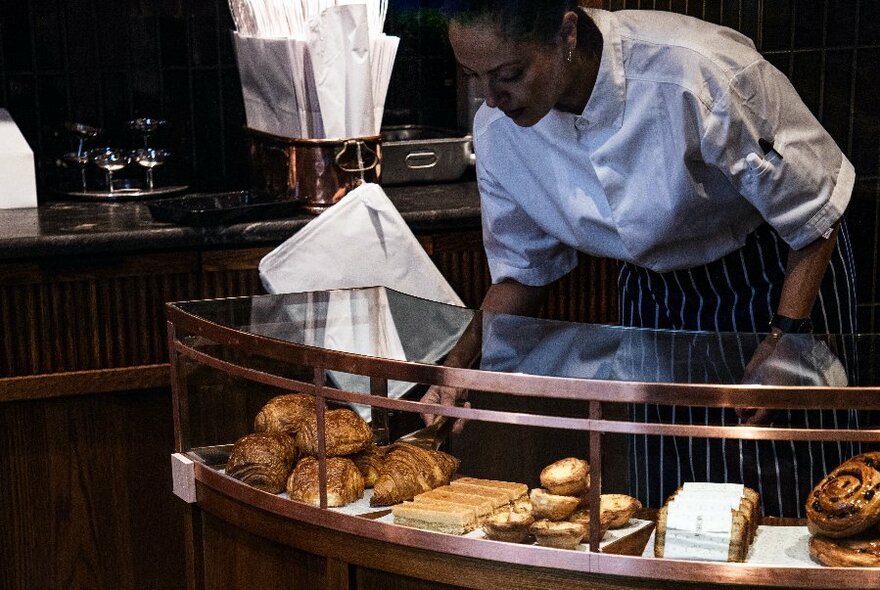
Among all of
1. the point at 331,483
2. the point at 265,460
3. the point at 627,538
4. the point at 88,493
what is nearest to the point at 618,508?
the point at 627,538

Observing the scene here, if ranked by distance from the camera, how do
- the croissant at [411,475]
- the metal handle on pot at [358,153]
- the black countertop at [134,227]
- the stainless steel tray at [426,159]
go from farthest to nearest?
the stainless steel tray at [426,159], the metal handle on pot at [358,153], the black countertop at [134,227], the croissant at [411,475]

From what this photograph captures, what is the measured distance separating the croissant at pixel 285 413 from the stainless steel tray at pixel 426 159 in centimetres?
164

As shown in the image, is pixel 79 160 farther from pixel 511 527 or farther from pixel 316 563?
pixel 511 527

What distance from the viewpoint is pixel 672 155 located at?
2.06 m

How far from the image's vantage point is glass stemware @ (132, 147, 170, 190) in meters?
3.59

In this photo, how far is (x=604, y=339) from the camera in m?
1.70

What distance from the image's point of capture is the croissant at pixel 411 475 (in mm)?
1791

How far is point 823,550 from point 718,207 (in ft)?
2.45

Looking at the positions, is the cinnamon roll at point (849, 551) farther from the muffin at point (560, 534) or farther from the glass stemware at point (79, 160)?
the glass stemware at point (79, 160)

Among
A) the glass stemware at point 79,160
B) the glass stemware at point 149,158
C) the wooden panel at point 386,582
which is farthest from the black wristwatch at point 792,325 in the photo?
the glass stemware at point 79,160

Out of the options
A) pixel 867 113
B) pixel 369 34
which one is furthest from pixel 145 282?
pixel 867 113

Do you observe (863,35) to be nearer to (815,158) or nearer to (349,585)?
(815,158)

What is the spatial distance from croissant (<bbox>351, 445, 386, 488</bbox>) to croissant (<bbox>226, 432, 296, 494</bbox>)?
103 mm

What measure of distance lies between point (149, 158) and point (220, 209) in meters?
0.62
